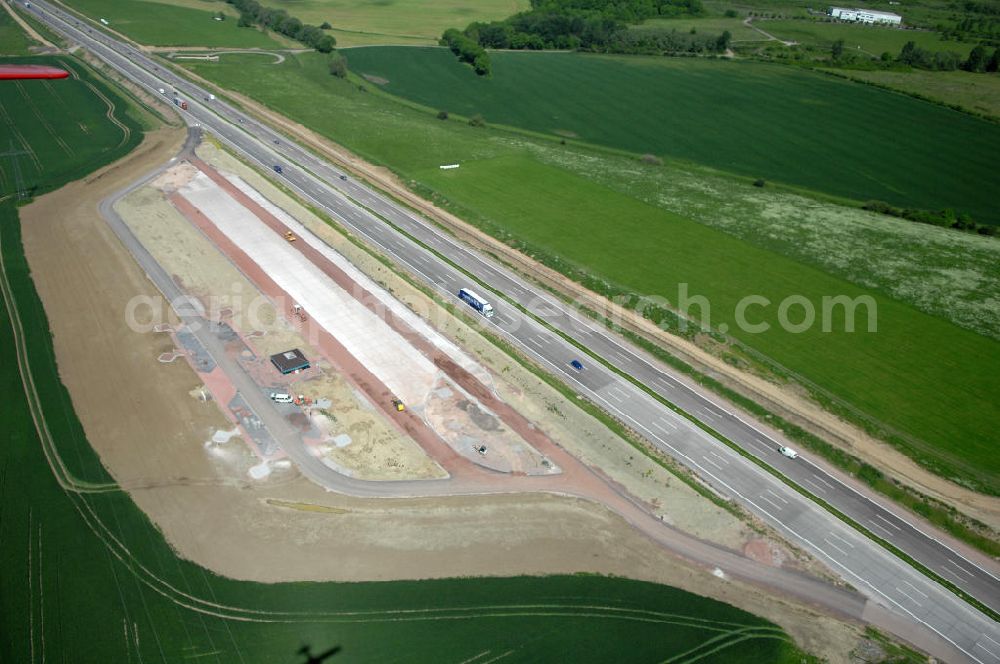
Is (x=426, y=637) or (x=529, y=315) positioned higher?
(x=529, y=315)

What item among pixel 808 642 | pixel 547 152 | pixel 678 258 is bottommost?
pixel 808 642

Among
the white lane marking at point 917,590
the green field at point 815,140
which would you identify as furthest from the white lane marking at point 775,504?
the green field at point 815,140

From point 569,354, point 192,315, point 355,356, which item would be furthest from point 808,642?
point 192,315

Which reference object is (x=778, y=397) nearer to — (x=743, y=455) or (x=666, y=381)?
(x=743, y=455)

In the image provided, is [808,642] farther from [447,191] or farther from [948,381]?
[447,191]

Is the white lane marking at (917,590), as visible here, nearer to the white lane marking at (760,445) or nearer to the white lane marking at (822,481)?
the white lane marking at (822,481)

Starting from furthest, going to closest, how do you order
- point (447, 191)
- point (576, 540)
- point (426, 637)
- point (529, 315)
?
1. point (447, 191)
2. point (529, 315)
3. point (576, 540)
4. point (426, 637)
